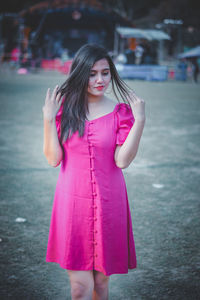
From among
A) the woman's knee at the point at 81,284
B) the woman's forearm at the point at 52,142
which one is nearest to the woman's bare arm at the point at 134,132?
the woman's forearm at the point at 52,142

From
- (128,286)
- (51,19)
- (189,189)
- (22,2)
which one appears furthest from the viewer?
(22,2)

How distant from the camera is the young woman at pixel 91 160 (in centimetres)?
184

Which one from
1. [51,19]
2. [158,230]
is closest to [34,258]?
[158,230]

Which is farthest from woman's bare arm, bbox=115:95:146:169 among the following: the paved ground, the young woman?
the paved ground

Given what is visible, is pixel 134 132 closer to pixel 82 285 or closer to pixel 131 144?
pixel 131 144

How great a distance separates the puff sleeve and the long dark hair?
82 mm

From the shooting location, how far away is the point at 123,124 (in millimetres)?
1866

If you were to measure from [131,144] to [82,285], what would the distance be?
0.86 m

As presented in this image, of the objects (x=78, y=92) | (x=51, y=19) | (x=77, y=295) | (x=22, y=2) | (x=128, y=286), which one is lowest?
(x=128, y=286)

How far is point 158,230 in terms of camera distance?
338 cm

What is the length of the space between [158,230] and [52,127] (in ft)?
6.54

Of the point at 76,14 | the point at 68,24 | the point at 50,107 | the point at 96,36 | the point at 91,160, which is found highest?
the point at 76,14

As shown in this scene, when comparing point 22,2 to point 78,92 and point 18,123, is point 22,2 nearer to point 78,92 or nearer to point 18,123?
point 18,123

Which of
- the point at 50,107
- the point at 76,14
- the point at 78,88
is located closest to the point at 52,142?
the point at 50,107
